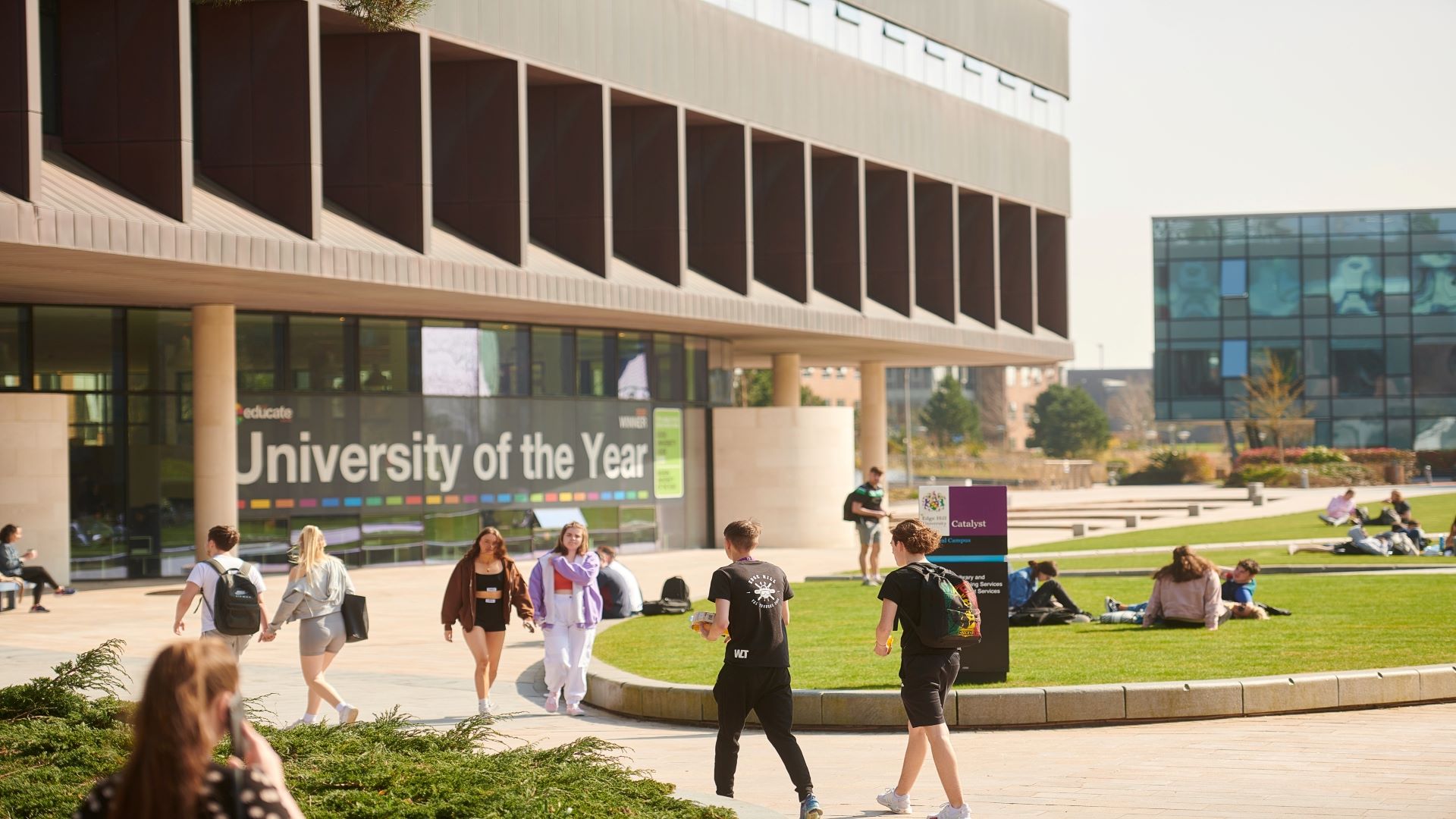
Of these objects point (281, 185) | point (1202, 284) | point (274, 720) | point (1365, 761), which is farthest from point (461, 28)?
point (1202, 284)

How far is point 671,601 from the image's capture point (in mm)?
20500

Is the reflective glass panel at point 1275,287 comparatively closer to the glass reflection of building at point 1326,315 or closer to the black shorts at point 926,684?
the glass reflection of building at point 1326,315

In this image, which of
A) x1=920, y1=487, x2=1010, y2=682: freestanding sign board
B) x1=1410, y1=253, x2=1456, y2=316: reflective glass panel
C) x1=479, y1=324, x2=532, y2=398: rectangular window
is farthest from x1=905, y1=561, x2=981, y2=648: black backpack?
x1=1410, y1=253, x2=1456, y2=316: reflective glass panel

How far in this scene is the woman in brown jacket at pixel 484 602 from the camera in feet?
42.8

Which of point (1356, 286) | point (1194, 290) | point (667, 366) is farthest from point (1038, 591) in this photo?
point (1356, 286)

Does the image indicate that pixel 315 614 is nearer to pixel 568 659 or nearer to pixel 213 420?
pixel 568 659

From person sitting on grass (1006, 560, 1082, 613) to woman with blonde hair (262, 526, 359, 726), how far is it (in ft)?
26.8

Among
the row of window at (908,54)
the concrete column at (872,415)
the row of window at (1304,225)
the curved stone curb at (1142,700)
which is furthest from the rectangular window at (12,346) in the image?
the row of window at (1304,225)

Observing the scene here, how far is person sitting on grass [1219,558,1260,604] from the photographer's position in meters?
17.7

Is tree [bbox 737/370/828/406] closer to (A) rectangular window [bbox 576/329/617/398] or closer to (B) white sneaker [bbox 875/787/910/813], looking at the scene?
(A) rectangular window [bbox 576/329/617/398]

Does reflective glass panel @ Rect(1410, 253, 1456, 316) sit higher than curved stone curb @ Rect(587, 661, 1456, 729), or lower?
higher

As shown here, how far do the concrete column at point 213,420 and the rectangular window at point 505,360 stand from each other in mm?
5987

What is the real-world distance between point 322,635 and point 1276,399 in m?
67.6

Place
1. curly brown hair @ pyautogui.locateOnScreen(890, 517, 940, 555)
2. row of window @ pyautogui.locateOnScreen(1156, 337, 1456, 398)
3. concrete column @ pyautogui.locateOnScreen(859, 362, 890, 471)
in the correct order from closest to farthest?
1. curly brown hair @ pyautogui.locateOnScreen(890, 517, 940, 555)
2. concrete column @ pyautogui.locateOnScreen(859, 362, 890, 471)
3. row of window @ pyautogui.locateOnScreen(1156, 337, 1456, 398)
